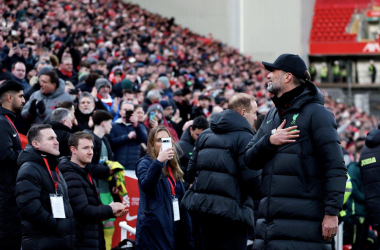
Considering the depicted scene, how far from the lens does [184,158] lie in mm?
5910

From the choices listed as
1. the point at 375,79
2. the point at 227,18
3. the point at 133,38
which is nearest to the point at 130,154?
the point at 133,38

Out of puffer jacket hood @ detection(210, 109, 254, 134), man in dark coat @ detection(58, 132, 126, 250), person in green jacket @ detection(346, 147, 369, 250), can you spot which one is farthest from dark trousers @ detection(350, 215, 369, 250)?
man in dark coat @ detection(58, 132, 126, 250)

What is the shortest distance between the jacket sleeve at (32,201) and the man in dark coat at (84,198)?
1.70 feet

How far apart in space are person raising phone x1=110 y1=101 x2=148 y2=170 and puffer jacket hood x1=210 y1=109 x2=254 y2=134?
86.1 inches

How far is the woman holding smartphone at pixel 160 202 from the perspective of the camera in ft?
14.4

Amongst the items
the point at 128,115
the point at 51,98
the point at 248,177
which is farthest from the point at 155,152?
the point at 51,98

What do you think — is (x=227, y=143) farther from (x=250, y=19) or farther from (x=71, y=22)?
(x=250, y=19)

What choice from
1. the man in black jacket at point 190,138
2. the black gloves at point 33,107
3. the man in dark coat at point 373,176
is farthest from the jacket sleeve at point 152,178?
the man in dark coat at point 373,176

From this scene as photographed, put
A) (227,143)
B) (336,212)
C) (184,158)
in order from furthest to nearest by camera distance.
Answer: (184,158), (227,143), (336,212)

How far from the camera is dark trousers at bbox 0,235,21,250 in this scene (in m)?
4.43

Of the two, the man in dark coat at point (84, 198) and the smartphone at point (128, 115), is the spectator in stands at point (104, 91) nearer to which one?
the smartphone at point (128, 115)

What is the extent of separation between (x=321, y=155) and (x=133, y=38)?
14714 mm

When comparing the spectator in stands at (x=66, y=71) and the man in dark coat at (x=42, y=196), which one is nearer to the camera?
the man in dark coat at (x=42, y=196)

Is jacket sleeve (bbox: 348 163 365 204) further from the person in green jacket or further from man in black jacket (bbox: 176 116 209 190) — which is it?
man in black jacket (bbox: 176 116 209 190)
